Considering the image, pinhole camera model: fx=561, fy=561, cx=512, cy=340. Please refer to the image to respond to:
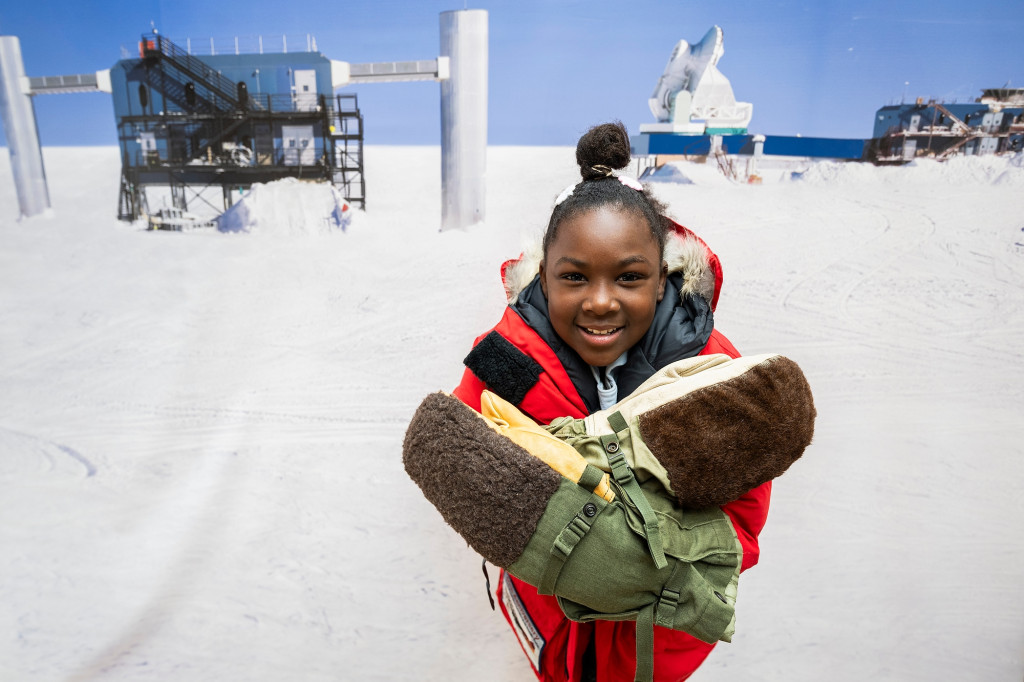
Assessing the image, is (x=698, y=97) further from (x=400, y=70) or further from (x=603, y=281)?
(x=603, y=281)

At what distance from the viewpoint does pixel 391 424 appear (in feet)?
6.95

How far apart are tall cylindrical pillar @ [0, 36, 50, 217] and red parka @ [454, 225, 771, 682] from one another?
78.6 inches

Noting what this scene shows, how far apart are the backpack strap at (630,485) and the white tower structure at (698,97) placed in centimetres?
131

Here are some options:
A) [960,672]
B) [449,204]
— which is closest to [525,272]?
[449,204]

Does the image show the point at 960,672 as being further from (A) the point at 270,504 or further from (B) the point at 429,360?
(A) the point at 270,504

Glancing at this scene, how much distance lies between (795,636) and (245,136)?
266 centimetres

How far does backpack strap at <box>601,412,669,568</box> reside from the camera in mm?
948

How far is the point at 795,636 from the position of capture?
78.0 inches

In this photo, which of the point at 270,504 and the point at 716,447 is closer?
the point at 716,447

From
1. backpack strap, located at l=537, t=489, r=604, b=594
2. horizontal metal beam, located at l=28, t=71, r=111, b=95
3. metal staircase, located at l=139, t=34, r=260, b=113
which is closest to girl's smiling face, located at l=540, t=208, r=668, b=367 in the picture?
backpack strap, located at l=537, t=489, r=604, b=594

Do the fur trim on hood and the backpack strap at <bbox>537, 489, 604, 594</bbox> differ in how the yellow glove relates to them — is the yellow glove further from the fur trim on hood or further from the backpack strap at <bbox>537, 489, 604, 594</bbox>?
the fur trim on hood

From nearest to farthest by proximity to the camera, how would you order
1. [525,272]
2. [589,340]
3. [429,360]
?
1. [589,340]
2. [525,272]
3. [429,360]

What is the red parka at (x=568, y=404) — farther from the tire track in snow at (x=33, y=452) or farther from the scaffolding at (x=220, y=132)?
the tire track in snow at (x=33, y=452)

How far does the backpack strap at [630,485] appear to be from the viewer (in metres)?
0.95
